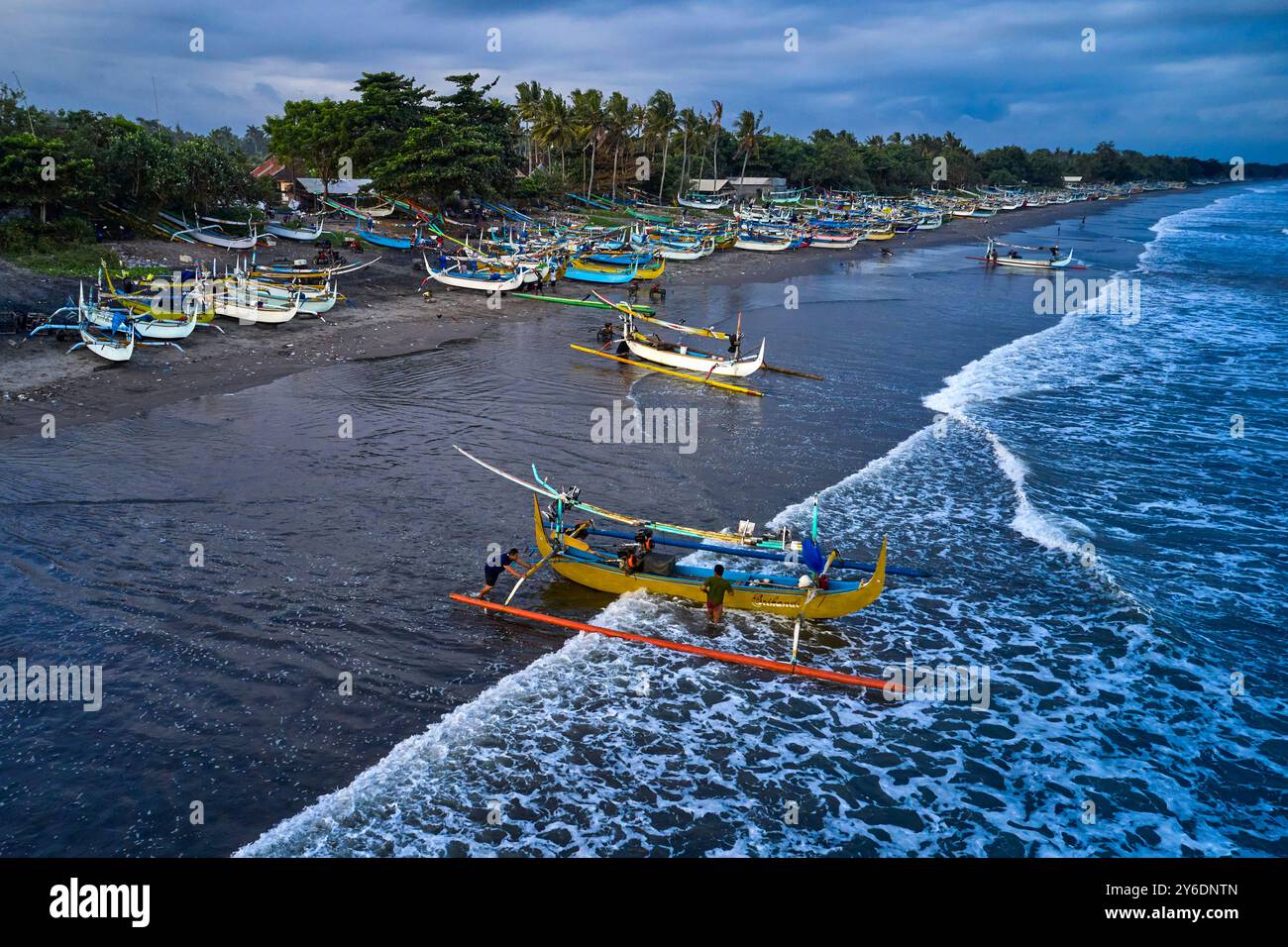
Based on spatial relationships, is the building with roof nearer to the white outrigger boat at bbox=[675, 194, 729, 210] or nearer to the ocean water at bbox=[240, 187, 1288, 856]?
the white outrigger boat at bbox=[675, 194, 729, 210]

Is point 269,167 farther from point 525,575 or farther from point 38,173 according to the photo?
point 525,575

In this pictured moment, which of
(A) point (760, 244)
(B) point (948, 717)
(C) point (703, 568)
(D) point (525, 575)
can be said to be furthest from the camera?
(A) point (760, 244)

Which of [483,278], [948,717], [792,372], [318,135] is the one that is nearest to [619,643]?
[948,717]

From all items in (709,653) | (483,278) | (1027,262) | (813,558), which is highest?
(1027,262)

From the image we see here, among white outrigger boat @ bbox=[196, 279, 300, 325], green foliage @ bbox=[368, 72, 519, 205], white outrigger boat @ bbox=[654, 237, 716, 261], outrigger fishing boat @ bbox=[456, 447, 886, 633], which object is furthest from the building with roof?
outrigger fishing boat @ bbox=[456, 447, 886, 633]

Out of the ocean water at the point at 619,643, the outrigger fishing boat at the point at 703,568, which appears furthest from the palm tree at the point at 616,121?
the outrigger fishing boat at the point at 703,568

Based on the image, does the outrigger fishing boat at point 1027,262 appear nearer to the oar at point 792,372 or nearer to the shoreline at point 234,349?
the shoreline at point 234,349

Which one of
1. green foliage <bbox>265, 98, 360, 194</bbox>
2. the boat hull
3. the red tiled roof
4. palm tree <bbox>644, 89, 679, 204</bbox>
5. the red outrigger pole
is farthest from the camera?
palm tree <bbox>644, 89, 679, 204</bbox>
